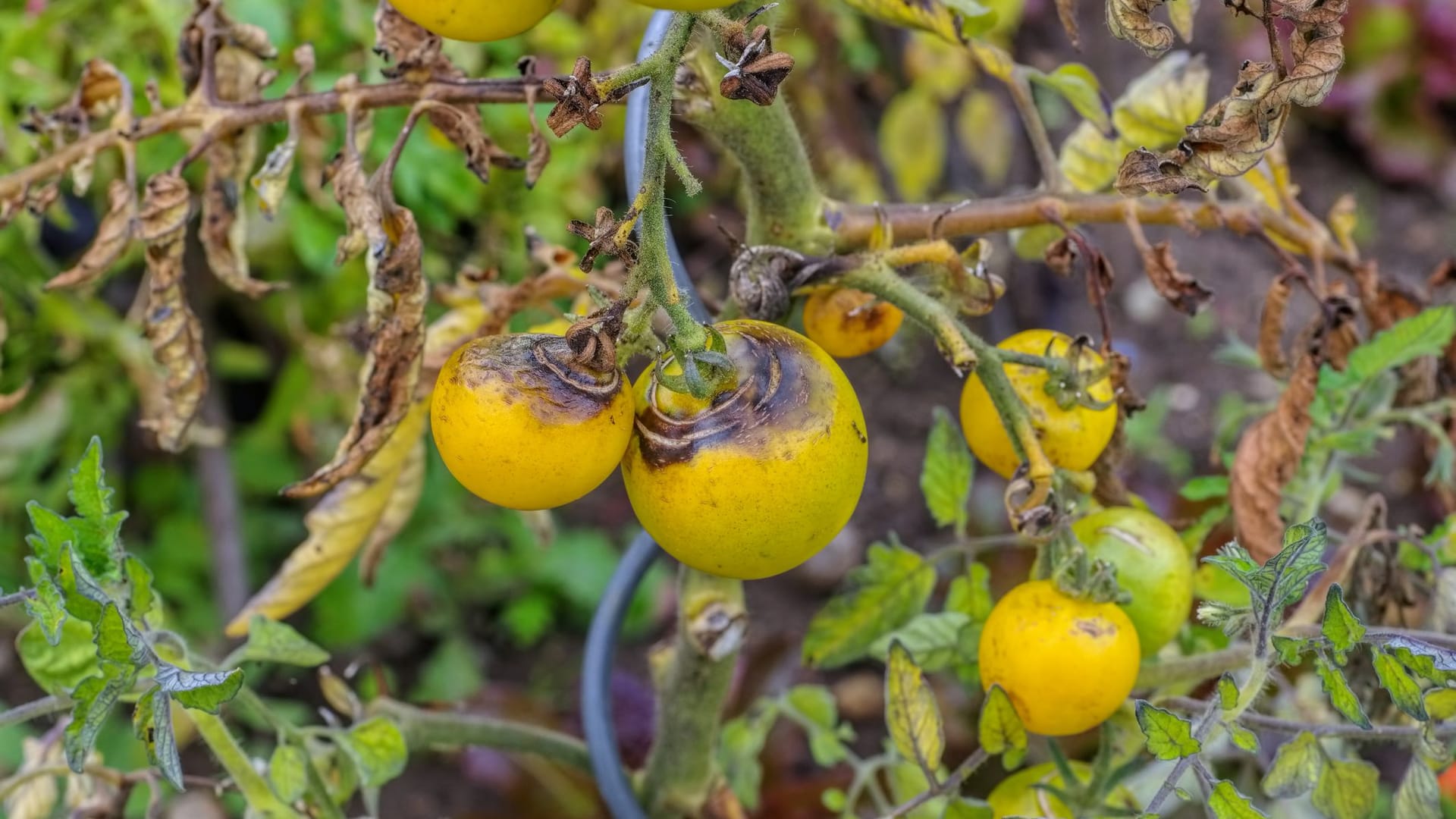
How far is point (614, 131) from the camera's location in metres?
1.91

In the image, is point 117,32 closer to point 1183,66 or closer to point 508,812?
point 508,812

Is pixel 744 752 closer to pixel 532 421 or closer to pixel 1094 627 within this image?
pixel 1094 627

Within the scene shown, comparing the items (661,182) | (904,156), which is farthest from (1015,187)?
(661,182)

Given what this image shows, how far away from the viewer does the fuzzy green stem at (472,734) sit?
788mm

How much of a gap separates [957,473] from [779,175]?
27 centimetres

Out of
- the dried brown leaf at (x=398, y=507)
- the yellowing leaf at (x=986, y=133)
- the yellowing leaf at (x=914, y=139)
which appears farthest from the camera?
the yellowing leaf at (x=986, y=133)

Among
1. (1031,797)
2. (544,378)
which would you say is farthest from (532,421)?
(1031,797)

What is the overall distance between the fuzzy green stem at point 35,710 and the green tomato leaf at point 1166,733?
0.57 metres

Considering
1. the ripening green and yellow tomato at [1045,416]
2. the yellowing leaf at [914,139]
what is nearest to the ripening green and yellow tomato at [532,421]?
the ripening green and yellow tomato at [1045,416]

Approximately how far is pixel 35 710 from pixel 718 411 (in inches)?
17.3

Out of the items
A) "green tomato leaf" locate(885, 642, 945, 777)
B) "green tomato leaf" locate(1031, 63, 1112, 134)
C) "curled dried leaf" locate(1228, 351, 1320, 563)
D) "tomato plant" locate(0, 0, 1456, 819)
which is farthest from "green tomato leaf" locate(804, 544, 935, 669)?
"green tomato leaf" locate(1031, 63, 1112, 134)

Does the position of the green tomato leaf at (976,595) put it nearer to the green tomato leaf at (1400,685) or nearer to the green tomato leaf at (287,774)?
the green tomato leaf at (1400,685)

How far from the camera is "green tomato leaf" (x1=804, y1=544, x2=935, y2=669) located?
2.53ft

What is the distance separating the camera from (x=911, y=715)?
66 centimetres
